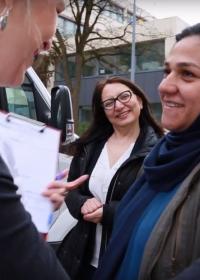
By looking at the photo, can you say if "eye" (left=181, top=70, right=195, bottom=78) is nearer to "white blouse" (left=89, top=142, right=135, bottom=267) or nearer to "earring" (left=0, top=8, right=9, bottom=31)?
"earring" (left=0, top=8, right=9, bottom=31)

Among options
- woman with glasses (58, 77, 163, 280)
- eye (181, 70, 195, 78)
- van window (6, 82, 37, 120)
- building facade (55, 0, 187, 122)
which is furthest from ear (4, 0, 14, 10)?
building facade (55, 0, 187, 122)

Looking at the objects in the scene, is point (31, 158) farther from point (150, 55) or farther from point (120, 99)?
point (150, 55)

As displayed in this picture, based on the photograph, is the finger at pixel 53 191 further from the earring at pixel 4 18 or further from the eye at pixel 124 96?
the eye at pixel 124 96

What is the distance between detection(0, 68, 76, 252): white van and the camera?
3104 mm

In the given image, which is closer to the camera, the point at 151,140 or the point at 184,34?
the point at 184,34

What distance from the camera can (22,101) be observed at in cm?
357

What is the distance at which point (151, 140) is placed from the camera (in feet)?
8.98

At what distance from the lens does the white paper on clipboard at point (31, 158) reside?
131 centimetres

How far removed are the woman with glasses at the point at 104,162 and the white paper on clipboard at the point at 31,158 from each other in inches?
39.6

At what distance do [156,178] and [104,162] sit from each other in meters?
1.06

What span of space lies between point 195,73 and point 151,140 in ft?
3.82

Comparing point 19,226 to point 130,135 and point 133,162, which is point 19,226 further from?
point 130,135

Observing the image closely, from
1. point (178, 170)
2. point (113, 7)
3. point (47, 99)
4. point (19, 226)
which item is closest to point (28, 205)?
point (19, 226)

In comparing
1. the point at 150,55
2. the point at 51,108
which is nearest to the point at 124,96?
the point at 51,108
